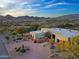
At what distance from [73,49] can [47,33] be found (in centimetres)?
1548

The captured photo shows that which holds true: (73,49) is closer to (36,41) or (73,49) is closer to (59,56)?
(59,56)

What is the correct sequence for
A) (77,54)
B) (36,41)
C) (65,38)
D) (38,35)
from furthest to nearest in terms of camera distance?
(38,35)
(36,41)
(65,38)
(77,54)

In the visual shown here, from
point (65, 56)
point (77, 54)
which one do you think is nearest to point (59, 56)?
point (65, 56)

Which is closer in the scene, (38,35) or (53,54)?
(53,54)

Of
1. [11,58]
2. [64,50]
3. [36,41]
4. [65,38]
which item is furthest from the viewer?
[36,41]

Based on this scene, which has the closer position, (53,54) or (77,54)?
(77,54)

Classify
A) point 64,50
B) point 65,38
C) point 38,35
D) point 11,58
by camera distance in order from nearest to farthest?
point 11,58, point 64,50, point 65,38, point 38,35

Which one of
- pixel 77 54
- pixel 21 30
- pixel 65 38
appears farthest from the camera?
pixel 21 30

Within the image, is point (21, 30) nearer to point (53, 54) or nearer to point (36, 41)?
point (36, 41)

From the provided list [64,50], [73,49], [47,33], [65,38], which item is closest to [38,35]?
[47,33]

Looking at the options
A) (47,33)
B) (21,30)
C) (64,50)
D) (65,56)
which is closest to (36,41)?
(47,33)

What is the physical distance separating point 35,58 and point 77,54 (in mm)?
3982

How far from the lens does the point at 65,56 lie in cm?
1705

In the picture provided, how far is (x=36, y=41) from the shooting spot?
2683 centimetres
